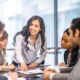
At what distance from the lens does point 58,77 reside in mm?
737

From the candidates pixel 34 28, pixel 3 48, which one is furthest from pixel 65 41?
pixel 3 48

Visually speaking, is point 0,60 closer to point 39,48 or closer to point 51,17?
point 39,48

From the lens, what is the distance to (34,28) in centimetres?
109

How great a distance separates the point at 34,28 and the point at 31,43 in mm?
141

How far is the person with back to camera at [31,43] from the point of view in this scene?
1.10 m

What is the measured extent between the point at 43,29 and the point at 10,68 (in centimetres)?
43

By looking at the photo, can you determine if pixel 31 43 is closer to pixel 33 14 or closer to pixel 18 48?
pixel 18 48

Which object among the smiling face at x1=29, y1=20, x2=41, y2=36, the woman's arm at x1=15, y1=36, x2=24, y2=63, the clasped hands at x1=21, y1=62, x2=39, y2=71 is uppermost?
the smiling face at x1=29, y1=20, x2=41, y2=36

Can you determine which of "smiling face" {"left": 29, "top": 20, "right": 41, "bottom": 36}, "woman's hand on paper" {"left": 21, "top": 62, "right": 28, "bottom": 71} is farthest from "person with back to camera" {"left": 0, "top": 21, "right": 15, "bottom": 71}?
"smiling face" {"left": 29, "top": 20, "right": 41, "bottom": 36}

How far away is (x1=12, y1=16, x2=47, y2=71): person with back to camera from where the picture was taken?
3.60ft

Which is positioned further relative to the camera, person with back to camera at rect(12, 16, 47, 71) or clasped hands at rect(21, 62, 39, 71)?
person with back to camera at rect(12, 16, 47, 71)

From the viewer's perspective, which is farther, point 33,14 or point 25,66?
point 33,14

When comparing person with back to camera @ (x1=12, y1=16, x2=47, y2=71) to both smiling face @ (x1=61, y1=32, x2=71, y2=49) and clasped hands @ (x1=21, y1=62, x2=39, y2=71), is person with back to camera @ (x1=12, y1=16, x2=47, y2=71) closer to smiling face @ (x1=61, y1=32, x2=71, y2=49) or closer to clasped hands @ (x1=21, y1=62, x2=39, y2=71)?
clasped hands @ (x1=21, y1=62, x2=39, y2=71)

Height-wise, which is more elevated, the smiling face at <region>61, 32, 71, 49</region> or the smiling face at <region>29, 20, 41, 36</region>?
the smiling face at <region>29, 20, 41, 36</region>
